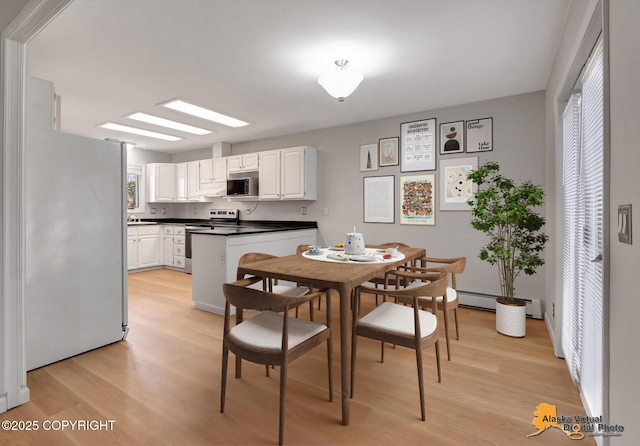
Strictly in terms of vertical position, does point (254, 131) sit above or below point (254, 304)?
above

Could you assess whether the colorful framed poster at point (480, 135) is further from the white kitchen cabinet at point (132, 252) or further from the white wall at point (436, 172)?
the white kitchen cabinet at point (132, 252)

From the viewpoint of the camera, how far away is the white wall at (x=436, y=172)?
338 cm

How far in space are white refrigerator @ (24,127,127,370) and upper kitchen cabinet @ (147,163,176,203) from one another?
12.9 ft

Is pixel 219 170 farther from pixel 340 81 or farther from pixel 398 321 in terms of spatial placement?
pixel 398 321

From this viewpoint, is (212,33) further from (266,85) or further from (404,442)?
(404,442)

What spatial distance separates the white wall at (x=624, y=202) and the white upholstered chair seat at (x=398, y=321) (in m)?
0.85

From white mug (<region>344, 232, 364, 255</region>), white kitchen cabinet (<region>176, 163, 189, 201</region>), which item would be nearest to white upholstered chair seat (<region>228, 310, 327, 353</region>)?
white mug (<region>344, 232, 364, 255</region>)

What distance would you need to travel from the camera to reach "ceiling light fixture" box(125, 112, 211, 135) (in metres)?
4.16

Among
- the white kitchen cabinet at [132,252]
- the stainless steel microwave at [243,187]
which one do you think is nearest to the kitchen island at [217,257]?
the stainless steel microwave at [243,187]

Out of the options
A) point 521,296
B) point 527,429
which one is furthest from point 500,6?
point 521,296

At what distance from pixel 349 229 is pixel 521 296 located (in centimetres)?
229

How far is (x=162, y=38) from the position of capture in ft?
7.55

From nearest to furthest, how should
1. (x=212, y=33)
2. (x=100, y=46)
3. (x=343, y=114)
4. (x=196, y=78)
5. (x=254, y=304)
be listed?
(x=254, y=304)
(x=212, y=33)
(x=100, y=46)
(x=196, y=78)
(x=343, y=114)

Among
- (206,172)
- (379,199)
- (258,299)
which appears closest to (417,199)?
(379,199)
